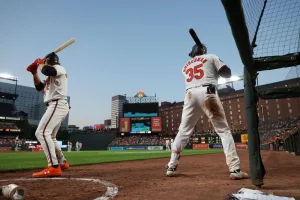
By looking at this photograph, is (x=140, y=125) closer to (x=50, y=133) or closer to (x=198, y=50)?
(x=50, y=133)

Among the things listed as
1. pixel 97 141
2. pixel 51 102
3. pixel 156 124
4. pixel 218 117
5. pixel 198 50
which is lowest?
pixel 97 141

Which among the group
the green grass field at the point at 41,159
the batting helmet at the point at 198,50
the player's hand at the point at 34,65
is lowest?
the green grass field at the point at 41,159

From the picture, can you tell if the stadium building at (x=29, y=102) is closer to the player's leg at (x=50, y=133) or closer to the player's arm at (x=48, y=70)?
the player's leg at (x=50, y=133)

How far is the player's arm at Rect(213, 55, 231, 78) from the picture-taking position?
3.67 m

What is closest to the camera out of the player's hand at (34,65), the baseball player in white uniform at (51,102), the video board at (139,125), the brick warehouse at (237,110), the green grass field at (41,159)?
the baseball player in white uniform at (51,102)

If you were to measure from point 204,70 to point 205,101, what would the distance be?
587mm

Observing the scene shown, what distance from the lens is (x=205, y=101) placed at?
379 centimetres

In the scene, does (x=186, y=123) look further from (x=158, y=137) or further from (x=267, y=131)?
(x=158, y=137)

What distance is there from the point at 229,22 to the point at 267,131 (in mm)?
45173

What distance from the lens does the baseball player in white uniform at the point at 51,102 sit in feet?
14.1

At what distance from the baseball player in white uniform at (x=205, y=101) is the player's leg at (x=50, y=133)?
223 cm

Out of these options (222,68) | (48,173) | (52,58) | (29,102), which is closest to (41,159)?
(48,173)

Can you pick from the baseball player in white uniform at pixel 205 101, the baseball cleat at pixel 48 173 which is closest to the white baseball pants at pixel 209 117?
the baseball player in white uniform at pixel 205 101

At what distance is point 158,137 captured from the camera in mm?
50469
